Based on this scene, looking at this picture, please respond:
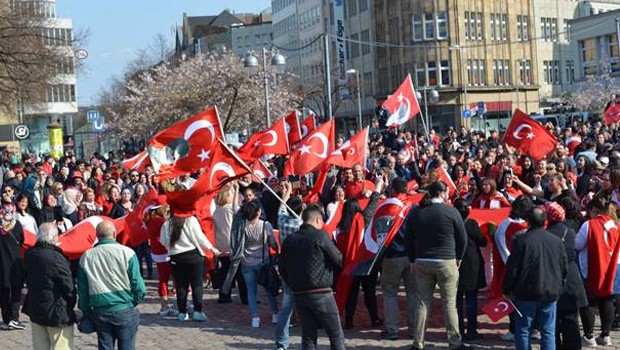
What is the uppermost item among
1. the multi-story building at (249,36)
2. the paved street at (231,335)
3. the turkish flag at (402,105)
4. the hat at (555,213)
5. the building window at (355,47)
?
the multi-story building at (249,36)

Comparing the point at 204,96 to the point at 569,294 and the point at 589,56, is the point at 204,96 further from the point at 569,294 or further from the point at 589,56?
the point at 569,294

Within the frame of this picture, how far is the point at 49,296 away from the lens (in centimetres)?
1098

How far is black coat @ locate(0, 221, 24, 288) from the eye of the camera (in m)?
14.9

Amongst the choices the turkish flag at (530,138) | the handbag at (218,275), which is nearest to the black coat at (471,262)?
the handbag at (218,275)

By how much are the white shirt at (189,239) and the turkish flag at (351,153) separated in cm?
468

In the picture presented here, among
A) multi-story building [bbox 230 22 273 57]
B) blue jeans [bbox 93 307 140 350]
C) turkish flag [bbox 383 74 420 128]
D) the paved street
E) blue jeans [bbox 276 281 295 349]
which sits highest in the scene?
multi-story building [bbox 230 22 273 57]

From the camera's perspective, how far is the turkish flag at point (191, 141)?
635 inches

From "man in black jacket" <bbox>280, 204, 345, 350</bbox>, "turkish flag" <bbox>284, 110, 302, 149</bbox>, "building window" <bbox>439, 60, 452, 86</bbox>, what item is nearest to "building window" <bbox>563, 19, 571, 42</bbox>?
"building window" <bbox>439, 60, 452, 86</bbox>

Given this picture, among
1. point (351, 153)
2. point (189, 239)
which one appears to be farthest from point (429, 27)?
point (189, 239)

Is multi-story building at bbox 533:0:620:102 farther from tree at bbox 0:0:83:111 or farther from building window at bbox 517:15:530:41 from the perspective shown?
tree at bbox 0:0:83:111

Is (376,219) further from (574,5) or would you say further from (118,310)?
(574,5)

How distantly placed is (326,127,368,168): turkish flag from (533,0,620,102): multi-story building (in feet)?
228

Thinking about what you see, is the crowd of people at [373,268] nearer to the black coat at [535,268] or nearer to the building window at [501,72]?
the black coat at [535,268]

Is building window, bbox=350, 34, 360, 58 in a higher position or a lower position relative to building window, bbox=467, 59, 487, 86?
higher
